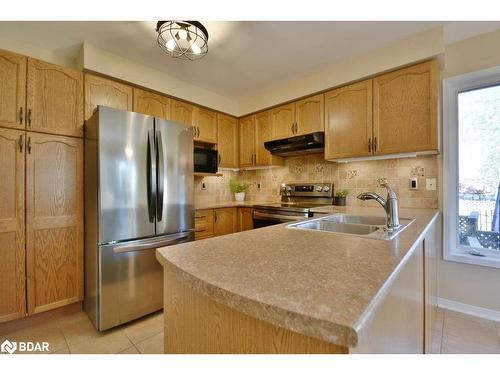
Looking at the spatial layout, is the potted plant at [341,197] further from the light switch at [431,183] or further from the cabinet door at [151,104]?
the cabinet door at [151,104]

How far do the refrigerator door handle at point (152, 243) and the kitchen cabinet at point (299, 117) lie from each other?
173 centimetres

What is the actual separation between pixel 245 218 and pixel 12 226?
7.02 feet

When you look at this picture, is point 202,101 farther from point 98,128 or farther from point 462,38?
point 462,38

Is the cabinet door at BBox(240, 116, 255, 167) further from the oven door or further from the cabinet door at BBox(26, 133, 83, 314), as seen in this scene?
the cabinet door at BBox(26, 133, 83, 314)

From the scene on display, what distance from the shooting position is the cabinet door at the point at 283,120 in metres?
2.90

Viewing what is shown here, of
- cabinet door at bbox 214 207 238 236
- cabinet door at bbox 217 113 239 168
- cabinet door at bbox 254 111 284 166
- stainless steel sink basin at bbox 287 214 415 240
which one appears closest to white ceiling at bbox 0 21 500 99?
cabinet door at bbox 254 111 284 166

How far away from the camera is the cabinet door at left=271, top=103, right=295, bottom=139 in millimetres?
2898

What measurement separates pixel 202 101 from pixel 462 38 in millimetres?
2657

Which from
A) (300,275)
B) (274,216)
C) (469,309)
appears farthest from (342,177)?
(300,275)

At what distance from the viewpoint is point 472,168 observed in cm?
205

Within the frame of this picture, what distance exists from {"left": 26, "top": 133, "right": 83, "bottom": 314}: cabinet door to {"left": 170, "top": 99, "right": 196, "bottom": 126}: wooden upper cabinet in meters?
1.02

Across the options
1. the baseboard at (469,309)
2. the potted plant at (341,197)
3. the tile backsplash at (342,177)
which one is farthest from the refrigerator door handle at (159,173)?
the baseboard at (469,309)
